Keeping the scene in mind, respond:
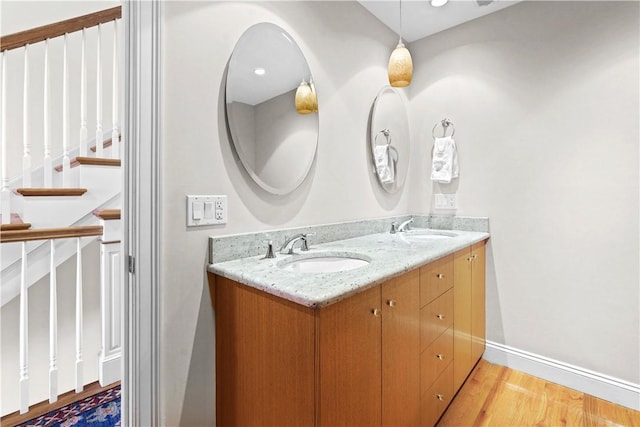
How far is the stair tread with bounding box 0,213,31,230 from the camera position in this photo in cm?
173

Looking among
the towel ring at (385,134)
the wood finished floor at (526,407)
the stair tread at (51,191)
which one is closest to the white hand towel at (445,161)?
the towel ring at (385,134)

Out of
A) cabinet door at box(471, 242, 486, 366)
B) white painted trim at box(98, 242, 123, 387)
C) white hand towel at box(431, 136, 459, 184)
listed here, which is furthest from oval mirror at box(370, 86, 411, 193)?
white painted trim at box(98, 242, 123, 387)

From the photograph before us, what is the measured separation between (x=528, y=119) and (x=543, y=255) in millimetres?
873

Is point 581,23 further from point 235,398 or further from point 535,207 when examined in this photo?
point 235,398

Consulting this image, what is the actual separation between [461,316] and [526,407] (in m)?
0.57

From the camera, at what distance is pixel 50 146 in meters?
2.32

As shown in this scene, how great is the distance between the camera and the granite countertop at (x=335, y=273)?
0.87 meters

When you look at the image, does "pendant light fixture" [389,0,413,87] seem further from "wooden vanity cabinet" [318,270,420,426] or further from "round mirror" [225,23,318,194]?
"wooden vanity cabinet" [318,270,420,426]

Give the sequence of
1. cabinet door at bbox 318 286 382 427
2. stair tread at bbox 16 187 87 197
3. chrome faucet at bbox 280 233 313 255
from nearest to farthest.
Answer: cabinet door at bbox 318 286 382 427, chrome faucet at bbox 280 233 313 255, stair tread at bbox 16 187 87 197

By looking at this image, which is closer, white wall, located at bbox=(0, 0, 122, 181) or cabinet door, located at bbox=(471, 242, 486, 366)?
cabinet door, located at bbox=(471, 242, 486, 366)

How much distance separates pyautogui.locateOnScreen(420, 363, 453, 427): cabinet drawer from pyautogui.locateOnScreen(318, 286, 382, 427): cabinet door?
17.5 inches

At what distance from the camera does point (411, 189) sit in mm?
2490

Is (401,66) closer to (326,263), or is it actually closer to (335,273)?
(326,263)

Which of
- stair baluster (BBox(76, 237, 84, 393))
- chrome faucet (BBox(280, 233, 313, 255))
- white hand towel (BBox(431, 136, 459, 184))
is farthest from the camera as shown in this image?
white hand towel (BBox(431, 136, 459, 184))
